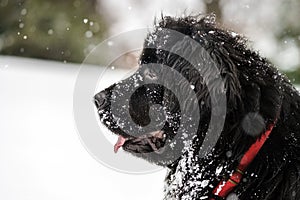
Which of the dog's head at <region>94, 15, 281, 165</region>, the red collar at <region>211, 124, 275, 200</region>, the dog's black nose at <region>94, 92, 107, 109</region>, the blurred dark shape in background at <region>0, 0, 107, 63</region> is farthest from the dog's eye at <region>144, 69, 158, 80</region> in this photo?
the blurred dark shape in background at <region>0, 0, 107, 63</region>

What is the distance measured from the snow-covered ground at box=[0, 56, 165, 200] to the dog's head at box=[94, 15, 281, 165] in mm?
2060

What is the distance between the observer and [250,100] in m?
3.07

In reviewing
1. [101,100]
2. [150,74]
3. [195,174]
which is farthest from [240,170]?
[101,100]

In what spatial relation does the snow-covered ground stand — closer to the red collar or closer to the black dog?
the black dog

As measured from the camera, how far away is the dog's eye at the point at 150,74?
11.2 ft

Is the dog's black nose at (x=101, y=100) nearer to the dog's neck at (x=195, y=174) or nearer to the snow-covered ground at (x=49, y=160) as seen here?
the dog's neck at (x=195, y=174)

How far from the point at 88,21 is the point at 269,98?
1212cm

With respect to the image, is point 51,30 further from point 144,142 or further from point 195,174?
point 195,174

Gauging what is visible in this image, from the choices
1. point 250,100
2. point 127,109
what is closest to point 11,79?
point 127,109

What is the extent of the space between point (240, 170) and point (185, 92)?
59cm

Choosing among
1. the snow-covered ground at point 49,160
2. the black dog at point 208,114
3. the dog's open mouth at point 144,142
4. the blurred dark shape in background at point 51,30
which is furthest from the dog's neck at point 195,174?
the blurred dark shape in background at point 51,30

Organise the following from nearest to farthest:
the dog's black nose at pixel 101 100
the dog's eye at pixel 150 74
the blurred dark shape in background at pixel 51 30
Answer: the dog's eye at pixel 150 74, the dog's black nose at pixel 101 100, the blurred dark shape in background at pixel 51 30

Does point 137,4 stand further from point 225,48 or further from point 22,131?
point 225,48

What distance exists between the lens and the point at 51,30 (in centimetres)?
1460
